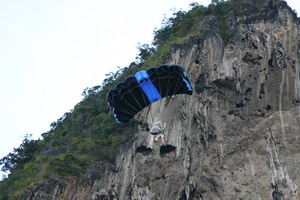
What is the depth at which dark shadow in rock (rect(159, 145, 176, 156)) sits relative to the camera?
26.0 metres

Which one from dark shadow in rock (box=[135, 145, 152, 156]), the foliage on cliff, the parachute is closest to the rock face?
dark shadow in rock (box=[135, 145, 152, 156])

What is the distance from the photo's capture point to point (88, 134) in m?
35.4

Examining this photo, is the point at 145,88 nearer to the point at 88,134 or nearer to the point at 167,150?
the point at 167,150

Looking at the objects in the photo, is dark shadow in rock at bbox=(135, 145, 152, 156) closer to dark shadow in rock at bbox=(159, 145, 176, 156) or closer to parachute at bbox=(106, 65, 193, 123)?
dark shadow in rock at bbox=(159, 145, 176, 156)

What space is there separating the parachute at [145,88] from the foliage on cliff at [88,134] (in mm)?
8062

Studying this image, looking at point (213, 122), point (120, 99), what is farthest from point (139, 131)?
point (120, 99)

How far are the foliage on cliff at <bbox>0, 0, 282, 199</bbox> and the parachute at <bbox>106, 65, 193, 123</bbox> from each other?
8.06 m

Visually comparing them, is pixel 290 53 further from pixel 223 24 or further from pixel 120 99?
pixel 120 99

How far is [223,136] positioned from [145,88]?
6.51 meters

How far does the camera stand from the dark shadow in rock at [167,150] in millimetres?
26016

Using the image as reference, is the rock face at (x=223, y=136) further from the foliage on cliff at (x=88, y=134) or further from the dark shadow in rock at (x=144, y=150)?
the foliage on cliff at (x=88, y=134)

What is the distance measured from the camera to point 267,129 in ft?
83.7

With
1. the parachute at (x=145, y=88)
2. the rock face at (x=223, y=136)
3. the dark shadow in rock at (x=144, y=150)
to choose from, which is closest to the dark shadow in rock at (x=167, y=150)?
the rock face at (x=223, y=136)

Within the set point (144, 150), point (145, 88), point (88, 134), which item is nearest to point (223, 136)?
point (144, 150)
